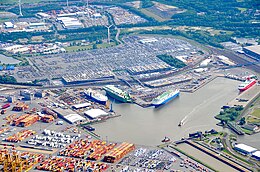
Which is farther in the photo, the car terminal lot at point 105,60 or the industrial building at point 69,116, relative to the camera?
the car terminal lot at point 105,60

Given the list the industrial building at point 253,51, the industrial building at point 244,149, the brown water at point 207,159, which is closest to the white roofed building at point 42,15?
the industrial building at point 253,51

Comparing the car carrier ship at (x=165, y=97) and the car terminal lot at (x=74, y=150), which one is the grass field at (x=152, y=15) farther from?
the car terminal lot at (x=74, y=150)

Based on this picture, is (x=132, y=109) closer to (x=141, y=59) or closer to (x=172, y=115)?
(x=172, y=115)

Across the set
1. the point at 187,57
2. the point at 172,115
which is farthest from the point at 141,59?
the point at 172,115

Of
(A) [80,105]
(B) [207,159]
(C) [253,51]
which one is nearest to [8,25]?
(C) [253,51]

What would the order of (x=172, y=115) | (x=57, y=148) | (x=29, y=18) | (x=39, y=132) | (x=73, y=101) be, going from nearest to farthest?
(x=57, y=148)
(x=39, y=132)
(x=172, y=115)
(x=73, y=101)
(x=29, y=18)

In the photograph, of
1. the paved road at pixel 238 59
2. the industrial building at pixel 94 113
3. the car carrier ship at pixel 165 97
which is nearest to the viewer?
the industrial building at pixel 94 113

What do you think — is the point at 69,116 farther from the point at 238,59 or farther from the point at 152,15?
the point at 152,15
